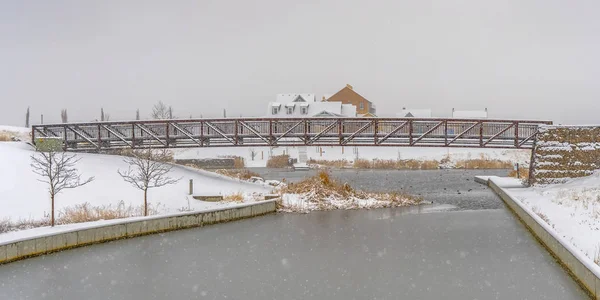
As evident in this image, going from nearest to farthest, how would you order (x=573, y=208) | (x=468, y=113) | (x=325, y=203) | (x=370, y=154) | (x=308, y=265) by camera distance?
(x=308, y=265) < (x=573, y=208) < (x=325, y=203) < (x=370, y=154) < (x=468, y=113)

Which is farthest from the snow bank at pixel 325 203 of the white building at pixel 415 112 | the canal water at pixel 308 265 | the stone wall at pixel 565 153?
the white building at pixel 415 112

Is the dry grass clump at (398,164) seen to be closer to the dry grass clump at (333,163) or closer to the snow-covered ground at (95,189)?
the dry grass clump at (333,163)

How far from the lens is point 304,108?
8550 centimetres

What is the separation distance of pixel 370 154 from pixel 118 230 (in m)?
65.5

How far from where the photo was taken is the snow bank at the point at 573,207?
17.0m

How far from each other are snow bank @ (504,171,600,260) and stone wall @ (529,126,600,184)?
709mm

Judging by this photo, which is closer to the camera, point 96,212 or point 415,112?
point 96,212

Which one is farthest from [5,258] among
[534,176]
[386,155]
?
[386,155]

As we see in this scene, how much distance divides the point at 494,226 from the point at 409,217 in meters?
Result: 4.46

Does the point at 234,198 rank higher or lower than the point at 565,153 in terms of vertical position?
lower

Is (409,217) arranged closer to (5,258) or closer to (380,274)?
(380,274)

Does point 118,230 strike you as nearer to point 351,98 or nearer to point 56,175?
point 56,175

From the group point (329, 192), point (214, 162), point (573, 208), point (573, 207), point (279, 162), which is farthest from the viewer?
point (279, 162)

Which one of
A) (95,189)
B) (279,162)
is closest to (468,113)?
(279,162)
